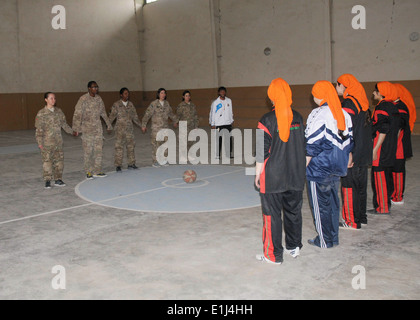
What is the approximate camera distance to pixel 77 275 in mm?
4137

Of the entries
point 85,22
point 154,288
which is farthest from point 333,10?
point 154,288

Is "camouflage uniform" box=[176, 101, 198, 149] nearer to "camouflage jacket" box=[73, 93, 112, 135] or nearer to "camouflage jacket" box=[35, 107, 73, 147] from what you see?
"camouflage jacket" box=[73, 93, 112, 135]

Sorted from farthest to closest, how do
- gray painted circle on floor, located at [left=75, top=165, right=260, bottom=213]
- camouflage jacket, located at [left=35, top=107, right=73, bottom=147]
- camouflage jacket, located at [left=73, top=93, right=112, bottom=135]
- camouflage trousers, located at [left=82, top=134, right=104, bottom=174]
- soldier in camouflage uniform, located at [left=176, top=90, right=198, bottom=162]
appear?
soldier in camouflage uniform, located at [left=176, top=90, right=198, bottom=162]
camouflage trousers, located at [left=82, top=134, right=104, bottom=174]
camouflage jacket, located at [left=73, top=93, right=112, bottom=135]
camouflage jacket, located at [left=35, top=107, right=73, bottom=147]
gray painted circle on floor, located at [left=75, top=165, right=260, bottom=213]

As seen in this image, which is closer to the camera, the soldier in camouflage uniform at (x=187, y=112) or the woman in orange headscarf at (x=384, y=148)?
the woman in orange headscarf at (x=384, y=148)

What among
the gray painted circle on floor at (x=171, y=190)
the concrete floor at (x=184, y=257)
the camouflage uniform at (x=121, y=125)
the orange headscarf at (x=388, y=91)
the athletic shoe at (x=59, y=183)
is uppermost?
the orange headscarf at (x=388, y=91)

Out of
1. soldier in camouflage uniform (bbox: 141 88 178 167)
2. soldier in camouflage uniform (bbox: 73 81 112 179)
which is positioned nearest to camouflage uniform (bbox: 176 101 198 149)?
soldier in camouflage uniform (bbox: 141 88 178 167)

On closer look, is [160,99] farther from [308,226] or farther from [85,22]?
[85,22]

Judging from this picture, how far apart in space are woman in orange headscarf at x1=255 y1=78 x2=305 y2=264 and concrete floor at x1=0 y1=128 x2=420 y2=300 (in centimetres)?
38

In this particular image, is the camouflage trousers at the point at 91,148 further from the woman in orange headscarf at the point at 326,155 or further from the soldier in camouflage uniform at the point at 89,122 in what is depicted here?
the woman in orange headscarf at the point at 326,155

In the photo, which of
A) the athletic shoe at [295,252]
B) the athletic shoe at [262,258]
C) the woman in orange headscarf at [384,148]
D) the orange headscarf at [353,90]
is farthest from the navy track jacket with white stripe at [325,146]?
the woman in orange headscarf at [384,148]

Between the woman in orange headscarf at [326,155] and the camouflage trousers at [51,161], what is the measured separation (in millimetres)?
5444

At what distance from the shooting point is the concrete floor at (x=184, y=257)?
375 cm

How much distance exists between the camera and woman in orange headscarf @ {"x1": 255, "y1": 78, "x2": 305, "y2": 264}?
4133 mm

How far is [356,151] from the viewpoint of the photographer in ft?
17.5
